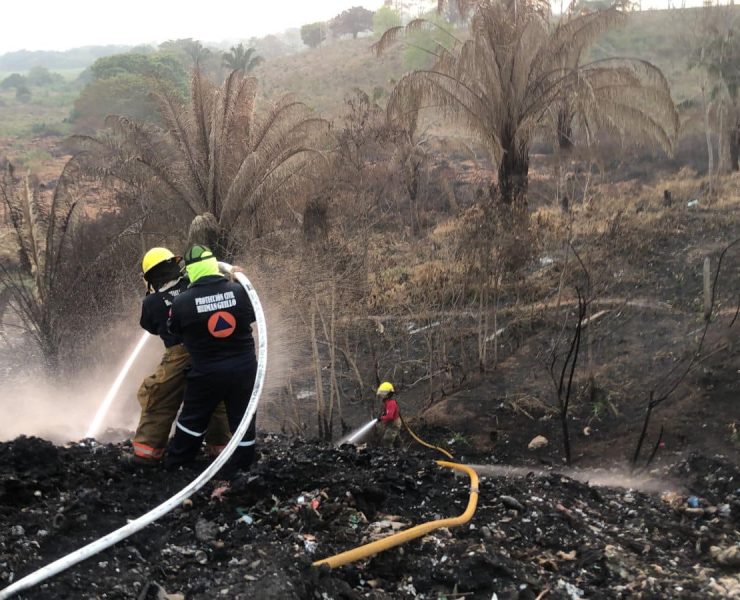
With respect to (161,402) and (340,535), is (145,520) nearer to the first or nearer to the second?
(340,535)

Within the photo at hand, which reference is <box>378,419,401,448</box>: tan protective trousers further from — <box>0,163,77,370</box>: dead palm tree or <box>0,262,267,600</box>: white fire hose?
<box>0,163,77,370</box>: dead palm tree

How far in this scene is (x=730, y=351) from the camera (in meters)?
10.4

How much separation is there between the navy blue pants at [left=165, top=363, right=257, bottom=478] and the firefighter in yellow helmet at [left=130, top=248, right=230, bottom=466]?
0.60 ft

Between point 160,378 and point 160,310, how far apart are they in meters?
0.53

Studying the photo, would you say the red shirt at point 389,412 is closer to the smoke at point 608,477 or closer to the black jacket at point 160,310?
the smoke at point 608,477

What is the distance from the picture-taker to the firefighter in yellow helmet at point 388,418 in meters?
9.19

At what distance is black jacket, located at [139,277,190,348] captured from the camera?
5.46 metres

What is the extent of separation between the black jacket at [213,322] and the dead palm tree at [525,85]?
37.0ft

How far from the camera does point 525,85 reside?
49.1 ft

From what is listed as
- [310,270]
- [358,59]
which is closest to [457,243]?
[310,270]

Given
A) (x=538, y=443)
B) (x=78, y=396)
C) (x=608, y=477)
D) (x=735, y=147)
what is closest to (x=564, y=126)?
(x=538, y=443)

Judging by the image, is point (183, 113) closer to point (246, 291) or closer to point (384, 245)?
point (384, 245)

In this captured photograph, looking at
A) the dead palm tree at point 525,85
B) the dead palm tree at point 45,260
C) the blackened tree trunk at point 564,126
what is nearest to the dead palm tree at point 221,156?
the dead palm tree at point 45,260

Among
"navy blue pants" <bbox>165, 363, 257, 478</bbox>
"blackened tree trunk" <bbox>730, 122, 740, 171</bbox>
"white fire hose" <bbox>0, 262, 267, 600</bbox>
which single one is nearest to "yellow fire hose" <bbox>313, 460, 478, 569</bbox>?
"white fire hose" <bbox>0, 262, 267, 600</bbox>
